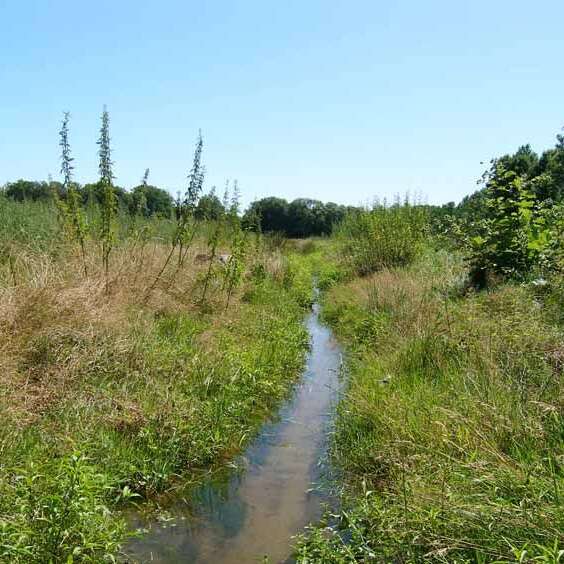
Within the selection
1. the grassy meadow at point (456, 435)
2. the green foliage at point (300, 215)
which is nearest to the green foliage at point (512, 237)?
the grassy meadow at point (456, 435)

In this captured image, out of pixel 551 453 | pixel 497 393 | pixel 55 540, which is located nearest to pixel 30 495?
pixel 55 540

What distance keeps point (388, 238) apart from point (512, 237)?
5966 mm

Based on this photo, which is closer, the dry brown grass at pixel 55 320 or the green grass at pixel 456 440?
the green grass at pixel 456 440

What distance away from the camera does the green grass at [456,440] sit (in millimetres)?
2754

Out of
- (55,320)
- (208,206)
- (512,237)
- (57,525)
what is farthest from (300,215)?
(57,525)

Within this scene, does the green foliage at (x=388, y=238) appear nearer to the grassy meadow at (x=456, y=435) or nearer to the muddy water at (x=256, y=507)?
the grassy meadow at (x=456, y=435)

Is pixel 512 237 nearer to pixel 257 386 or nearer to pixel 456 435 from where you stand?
pixel 257 386

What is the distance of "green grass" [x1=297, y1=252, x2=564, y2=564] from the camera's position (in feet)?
9.04

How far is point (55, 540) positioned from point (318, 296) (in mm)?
12513

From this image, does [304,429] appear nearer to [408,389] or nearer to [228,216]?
[408,389]

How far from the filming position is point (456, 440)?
397 cm

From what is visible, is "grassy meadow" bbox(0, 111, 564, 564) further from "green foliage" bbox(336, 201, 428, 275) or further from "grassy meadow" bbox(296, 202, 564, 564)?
"green foliage" bbox(336, 201, 428, 275)

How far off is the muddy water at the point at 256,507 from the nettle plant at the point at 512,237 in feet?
13.5

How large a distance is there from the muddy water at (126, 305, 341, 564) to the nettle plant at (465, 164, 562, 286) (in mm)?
4116
